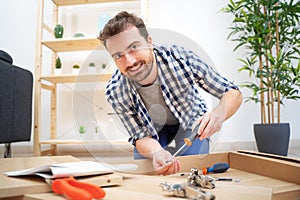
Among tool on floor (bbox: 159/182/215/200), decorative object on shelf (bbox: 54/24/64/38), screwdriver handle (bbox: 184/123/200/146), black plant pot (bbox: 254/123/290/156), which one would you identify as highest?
decorative object on shelf (bbox: 54/24/64/38)

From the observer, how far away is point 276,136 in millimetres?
1589

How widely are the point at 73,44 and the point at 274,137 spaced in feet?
4.62

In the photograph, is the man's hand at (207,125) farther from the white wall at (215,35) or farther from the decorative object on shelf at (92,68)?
the white wall at (215,35)

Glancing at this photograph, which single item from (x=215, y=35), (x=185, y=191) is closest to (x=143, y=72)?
(x=185, y=191)

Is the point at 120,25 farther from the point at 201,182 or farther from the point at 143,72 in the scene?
the point at 201,182

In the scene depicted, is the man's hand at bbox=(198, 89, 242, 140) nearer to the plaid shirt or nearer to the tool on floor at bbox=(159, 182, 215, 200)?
the plaid shirt

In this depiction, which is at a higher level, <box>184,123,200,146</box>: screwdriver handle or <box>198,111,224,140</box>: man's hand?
<box>198,111,224,140</box>: man's hand

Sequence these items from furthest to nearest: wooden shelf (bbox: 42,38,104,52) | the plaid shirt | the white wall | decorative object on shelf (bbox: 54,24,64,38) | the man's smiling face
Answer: the white wall
decorative object on shelf (bbox: 54,24,64,38)
wooden shelf (bbox: 42,38,104,52)
the plaid shirt
the man's smiling face

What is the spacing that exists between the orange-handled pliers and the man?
262mm

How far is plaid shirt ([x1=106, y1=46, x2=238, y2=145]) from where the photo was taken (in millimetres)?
634

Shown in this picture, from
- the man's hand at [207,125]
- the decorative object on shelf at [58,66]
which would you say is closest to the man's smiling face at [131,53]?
the man's hand at [207,125]

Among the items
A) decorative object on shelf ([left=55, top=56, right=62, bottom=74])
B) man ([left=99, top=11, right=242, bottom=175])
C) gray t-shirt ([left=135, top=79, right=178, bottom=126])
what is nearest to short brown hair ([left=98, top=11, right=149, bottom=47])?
man ([left=99, top=11, right=242, bottom=175])

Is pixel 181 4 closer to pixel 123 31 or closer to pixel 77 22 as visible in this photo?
pixel 77 22

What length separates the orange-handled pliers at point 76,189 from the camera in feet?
1.03
